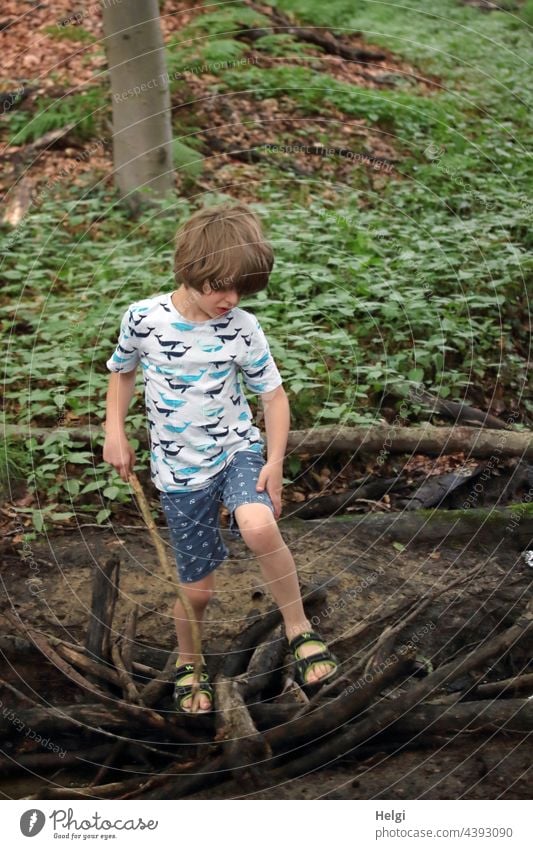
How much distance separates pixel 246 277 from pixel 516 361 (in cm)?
397

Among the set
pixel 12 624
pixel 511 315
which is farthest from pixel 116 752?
pixel 511 315

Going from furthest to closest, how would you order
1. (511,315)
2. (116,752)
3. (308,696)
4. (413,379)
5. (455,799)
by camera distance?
(511,315) → (413,379) → (308,696) → (116,752) → (455,799)

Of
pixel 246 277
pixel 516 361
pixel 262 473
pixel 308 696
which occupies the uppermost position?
pixel 246 277

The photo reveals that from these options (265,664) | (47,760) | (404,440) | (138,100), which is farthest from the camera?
(138,100)

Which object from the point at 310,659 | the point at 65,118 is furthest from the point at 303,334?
the point at 65,118

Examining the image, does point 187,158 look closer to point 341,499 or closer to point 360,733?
point 341,499

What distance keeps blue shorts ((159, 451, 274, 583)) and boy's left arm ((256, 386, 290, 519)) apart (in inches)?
1.5

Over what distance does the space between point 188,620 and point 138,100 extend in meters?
5.32

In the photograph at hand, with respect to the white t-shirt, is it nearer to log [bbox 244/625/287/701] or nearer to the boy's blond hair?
the boy's blond hair

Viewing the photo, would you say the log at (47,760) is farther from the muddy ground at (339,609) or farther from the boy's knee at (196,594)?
the boy's knee at (196,594)

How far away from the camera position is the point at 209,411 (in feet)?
10.8

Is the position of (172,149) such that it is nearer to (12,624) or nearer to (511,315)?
(511,315)

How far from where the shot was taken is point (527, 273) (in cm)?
732

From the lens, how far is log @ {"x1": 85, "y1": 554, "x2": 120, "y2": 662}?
3.72 m
